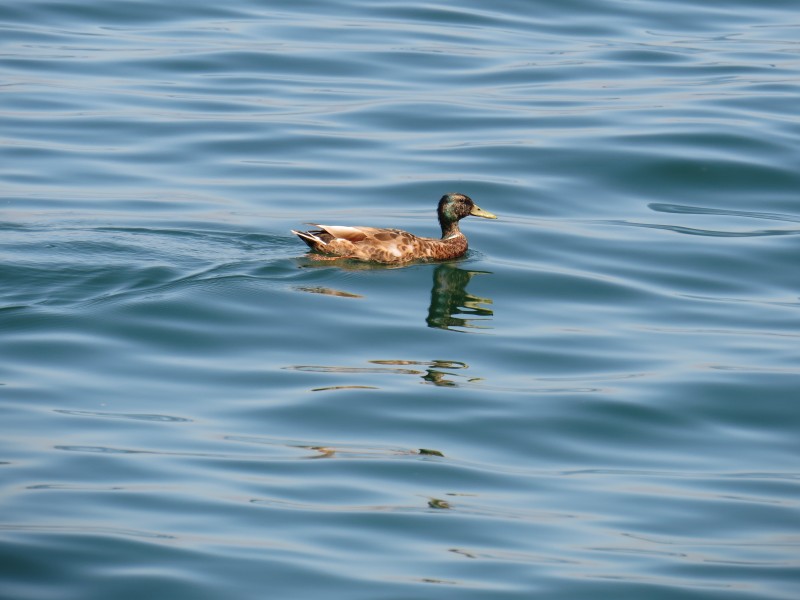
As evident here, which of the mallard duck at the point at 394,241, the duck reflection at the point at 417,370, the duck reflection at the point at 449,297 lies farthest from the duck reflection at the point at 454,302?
the duck reflection at the point at 417,370

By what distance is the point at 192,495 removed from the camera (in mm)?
8906

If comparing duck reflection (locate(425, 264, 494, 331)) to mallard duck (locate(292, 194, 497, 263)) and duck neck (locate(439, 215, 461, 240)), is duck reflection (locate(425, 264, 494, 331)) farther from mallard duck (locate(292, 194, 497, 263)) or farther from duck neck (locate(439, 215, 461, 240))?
duck neck (locate(439, 215, 461, 240))

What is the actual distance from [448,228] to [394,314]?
8.56 feet

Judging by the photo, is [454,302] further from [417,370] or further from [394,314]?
[417,370]

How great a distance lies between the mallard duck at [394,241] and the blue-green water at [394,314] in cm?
21

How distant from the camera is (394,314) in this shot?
13586 millimetres

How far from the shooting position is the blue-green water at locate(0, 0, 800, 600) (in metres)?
8.44

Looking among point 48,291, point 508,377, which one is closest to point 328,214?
point 48,291

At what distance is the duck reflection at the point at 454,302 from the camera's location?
44.1ft

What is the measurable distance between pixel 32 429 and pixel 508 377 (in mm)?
3911

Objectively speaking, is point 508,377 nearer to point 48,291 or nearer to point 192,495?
point 192,495

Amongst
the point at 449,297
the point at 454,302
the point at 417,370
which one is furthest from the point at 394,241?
the point at 417,370

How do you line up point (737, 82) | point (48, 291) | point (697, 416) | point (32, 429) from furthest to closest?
point (737, 82) < point (48, 291) < point (697, 416) < point (32, 429)

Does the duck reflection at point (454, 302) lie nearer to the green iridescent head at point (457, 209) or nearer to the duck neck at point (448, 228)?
the duck neck at point (448, 228)
